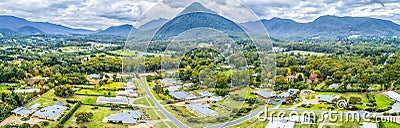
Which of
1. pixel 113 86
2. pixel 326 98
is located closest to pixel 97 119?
pixel 113 86

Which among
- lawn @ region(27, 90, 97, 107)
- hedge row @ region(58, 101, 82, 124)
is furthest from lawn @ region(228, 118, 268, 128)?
lawn @ region(27, 90, 97, 107)

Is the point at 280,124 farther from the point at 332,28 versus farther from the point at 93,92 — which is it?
the point at 332,28

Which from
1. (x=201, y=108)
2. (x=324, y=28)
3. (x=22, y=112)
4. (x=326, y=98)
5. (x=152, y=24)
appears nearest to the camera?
(x=152, y=24)

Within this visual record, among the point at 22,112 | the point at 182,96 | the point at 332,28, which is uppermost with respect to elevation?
the point at 332,28

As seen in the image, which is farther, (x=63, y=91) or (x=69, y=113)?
(x=63, y=91)

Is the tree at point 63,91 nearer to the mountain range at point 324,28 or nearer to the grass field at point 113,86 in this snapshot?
the grass field at point 113,86

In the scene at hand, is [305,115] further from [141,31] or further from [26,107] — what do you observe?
[26,107]

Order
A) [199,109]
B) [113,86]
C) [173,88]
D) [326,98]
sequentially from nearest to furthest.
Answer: [199,109] → [173,88] → [326,98] → [113,86]

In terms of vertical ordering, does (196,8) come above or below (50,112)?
above
